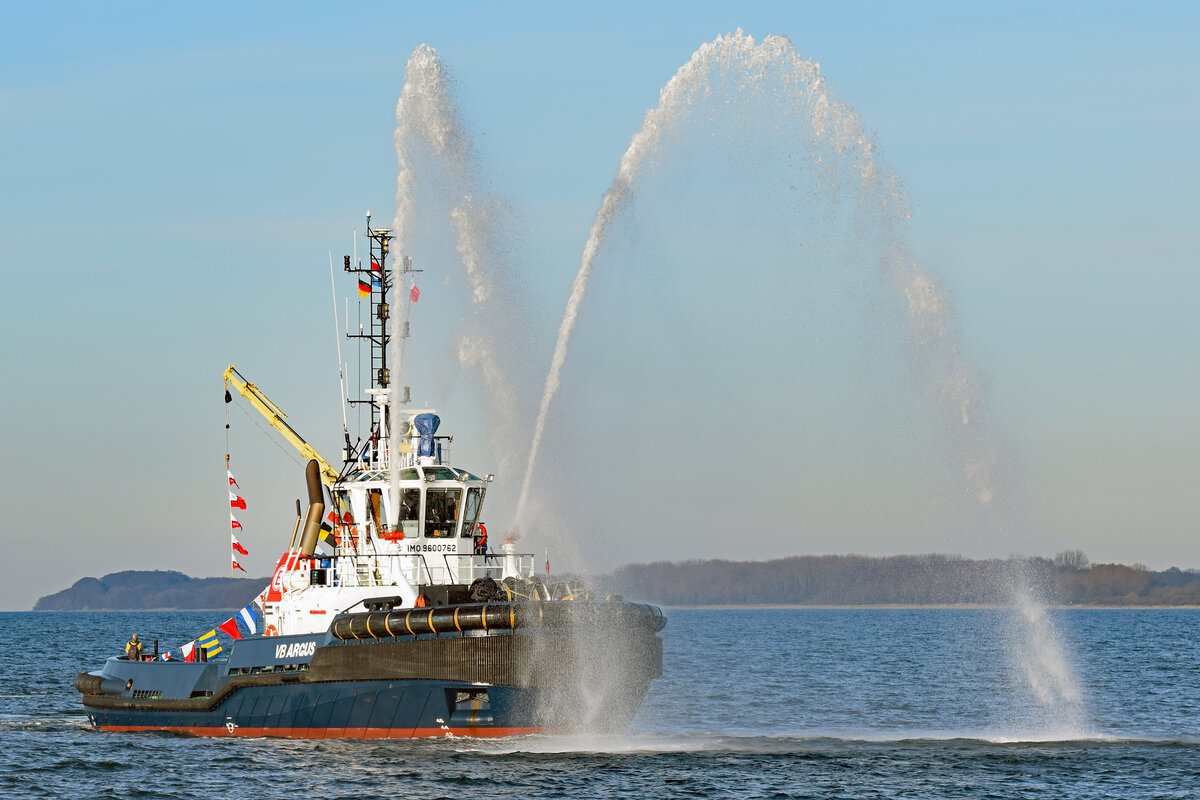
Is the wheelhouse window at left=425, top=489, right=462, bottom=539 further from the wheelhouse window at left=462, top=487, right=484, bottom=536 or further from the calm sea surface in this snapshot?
the calm sea surface

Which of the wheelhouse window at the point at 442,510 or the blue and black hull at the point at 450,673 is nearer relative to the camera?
the blue and black hull at the point at 450,673

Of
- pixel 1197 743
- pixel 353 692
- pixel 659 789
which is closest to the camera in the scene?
pixel 659 789

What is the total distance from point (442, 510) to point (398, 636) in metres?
5.77

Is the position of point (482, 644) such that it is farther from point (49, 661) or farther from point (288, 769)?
point (49, 661)

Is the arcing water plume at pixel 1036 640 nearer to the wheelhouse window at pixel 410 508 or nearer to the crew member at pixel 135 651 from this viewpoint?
the wheelhouse window at pixel 410 508

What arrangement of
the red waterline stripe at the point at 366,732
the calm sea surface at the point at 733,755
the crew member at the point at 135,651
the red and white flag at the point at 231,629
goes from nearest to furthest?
1. the calm sea surface at the point at 733,755
2. the red waterline stripe at the point at 366,732
3. the red and white flag at the point at 231,629
4. the crew member at the point at 135,651

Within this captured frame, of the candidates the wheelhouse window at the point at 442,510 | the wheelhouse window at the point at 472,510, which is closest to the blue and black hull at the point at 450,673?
the wheelhouse window at the point at 442,510

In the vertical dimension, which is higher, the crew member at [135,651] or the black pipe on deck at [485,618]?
the black pipe on deck at [485,618]

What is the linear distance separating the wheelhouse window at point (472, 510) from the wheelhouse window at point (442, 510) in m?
0.28

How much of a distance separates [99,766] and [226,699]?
11.8 feet

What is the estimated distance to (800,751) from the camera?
36.8m

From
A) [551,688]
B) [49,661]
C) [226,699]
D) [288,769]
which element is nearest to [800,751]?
[551,688]

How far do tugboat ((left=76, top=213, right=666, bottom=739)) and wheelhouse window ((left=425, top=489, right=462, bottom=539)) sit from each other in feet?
0.12

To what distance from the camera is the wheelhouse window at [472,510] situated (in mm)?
39438
